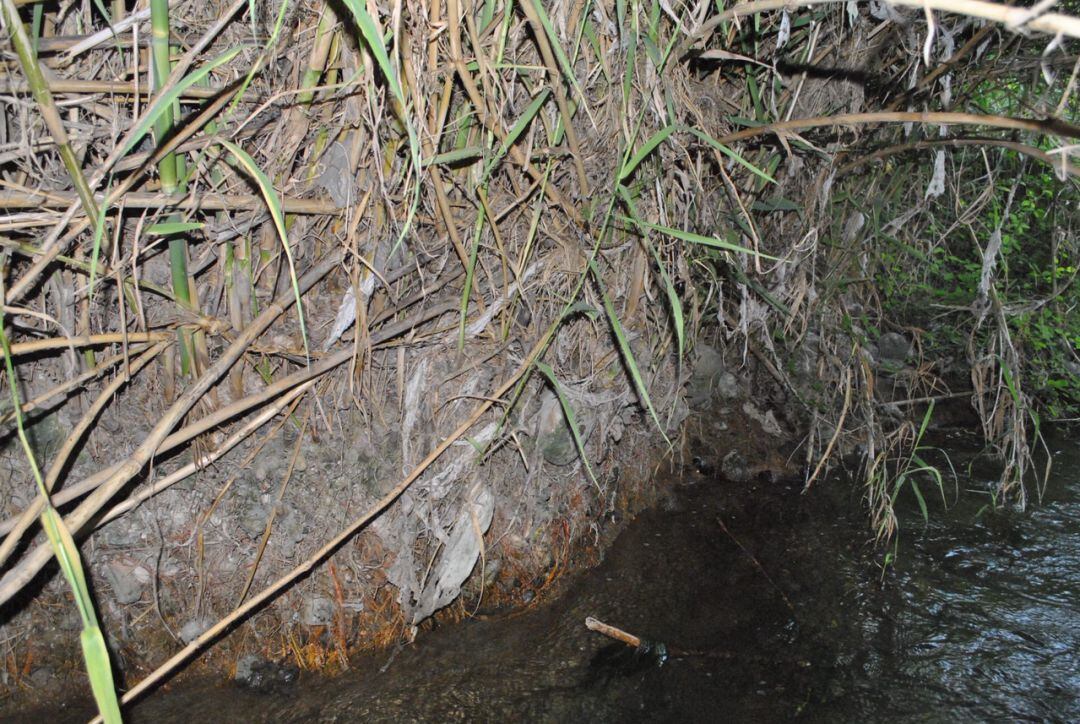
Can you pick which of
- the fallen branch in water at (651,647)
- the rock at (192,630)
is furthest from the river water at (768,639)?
the rock at (192,630)

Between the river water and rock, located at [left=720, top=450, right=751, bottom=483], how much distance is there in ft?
0.84

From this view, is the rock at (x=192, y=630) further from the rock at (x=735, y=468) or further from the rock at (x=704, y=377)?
the rock at (x=735, y=468)

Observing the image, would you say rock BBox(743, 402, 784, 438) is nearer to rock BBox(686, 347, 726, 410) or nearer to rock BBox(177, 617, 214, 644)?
rock BBox(686, 347, 726, 410)

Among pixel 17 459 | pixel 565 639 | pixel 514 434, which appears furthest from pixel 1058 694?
pixel 17 459

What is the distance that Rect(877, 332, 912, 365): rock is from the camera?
119 inches

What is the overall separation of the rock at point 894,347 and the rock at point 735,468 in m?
0.76

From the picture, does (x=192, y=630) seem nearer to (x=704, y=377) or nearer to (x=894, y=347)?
(x=704, y=377)

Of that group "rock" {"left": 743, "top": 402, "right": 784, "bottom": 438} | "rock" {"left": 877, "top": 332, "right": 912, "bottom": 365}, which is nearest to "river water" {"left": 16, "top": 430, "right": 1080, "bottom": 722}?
"rock" {"left": 743, "top": 402, "right": 784, "bottom": 438}

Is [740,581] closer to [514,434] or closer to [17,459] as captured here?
[514,434]

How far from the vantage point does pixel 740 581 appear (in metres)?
2.12

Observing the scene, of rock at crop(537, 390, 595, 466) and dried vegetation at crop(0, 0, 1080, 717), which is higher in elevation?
dried vegetation at crop(0, 0, 1080, 717)

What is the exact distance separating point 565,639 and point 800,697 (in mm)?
548

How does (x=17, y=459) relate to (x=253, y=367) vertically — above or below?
below

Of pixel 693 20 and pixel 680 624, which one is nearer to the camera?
pixel 693 20
